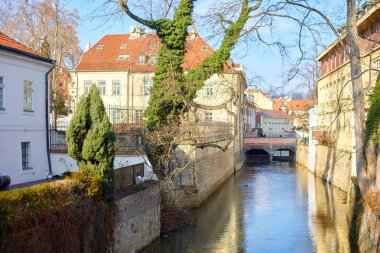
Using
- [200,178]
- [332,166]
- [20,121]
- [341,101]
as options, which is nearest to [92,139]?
[20,121]

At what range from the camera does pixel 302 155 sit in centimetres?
4897

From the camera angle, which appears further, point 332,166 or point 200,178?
point 332,166

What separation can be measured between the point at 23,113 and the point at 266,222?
10573 mm

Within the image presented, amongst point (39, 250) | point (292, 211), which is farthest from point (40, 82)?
point (292, 211)

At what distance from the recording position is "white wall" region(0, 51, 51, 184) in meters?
14.9

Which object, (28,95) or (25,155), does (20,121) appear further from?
(25,155)

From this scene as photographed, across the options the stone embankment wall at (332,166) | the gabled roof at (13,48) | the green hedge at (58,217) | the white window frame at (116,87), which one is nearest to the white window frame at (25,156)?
the gabled roof at (13,48)

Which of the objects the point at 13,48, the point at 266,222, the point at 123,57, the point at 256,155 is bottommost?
the point at 266,222

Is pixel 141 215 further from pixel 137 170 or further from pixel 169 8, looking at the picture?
pixel 169 8

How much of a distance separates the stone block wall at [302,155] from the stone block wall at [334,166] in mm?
6645

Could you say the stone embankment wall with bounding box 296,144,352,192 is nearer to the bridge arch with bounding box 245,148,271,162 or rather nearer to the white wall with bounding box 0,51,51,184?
the bridge arch with bounding box 245,148,271,162

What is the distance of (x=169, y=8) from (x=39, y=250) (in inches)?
511

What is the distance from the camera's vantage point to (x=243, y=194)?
27.7 metres

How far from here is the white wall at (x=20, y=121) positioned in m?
14.9
